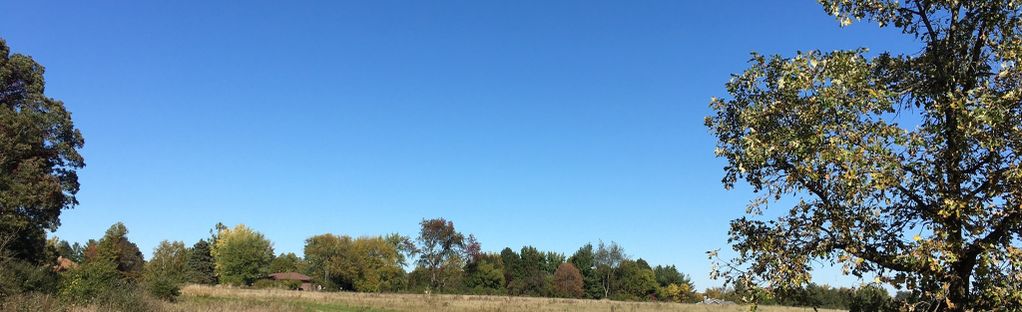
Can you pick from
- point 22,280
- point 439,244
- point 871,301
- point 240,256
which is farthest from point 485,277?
point 871,301

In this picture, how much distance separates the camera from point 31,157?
3922 cm

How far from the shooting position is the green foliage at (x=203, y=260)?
118275 millimetres

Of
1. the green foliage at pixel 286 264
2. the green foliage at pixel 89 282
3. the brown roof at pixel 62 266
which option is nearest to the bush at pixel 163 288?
the brown roof at pixel 62 266

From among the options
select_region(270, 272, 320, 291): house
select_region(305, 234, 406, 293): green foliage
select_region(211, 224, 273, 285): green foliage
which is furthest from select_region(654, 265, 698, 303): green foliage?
select_region(211, 224, 273, 285): green foliage

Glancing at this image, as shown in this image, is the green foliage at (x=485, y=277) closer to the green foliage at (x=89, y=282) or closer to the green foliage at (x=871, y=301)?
the green foliage at (x=89, y=282)

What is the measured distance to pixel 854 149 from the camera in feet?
23.1

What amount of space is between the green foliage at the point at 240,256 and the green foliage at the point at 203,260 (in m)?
1.93

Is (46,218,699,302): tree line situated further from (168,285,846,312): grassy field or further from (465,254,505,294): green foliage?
(168,285,846,312): grassy field

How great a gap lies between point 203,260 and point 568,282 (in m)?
70.3

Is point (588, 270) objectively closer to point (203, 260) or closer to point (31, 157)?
point (203, 260)

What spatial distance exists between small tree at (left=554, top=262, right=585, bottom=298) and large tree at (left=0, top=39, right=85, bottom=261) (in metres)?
76.4

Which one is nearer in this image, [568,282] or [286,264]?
[568,282]

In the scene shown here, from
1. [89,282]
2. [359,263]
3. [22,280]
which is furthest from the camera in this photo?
[359,263]

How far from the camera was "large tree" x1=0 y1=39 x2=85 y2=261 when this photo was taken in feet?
117
